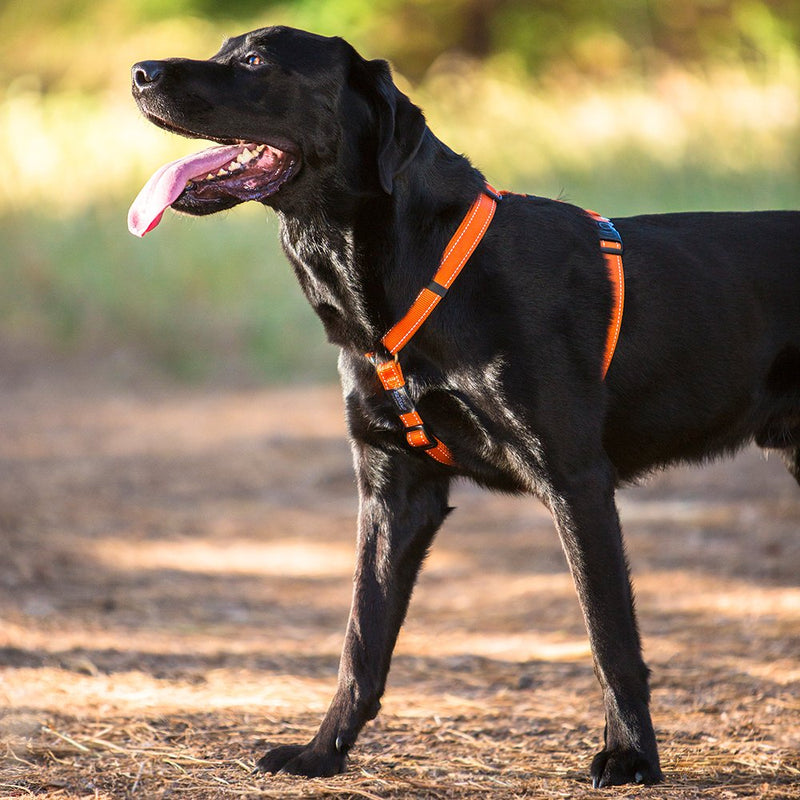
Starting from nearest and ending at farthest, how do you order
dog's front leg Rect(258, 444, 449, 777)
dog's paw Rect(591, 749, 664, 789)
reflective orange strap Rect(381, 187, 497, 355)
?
dog's paw Rect(591, 749, 664, 789), reflective orange strap Rect(381, 187, 497, 355), dog's front leg Rect(258, 444, 449, 777)

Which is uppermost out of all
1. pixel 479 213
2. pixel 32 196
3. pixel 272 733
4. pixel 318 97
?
pixel 32 196

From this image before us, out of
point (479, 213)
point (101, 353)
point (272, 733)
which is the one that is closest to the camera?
point (479, 213)

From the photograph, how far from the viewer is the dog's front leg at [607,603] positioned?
2867 mm

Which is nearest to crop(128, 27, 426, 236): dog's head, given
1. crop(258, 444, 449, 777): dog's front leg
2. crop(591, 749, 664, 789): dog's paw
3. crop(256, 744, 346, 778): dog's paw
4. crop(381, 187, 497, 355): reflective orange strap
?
crop(381, 187, 497, 355): reflective orange strap

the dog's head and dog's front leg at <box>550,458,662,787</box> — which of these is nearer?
dog's front leg at <box>550,458,662,787</box>

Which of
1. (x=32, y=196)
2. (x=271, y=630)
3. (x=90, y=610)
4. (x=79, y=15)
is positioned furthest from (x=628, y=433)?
(x=79, y=15)

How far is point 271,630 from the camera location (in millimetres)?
4301

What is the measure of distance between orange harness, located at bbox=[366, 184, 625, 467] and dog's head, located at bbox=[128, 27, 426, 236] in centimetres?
22

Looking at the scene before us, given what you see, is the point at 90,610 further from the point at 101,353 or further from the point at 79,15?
the point at 79,15

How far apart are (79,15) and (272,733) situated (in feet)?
65.5

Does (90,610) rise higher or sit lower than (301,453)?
lower

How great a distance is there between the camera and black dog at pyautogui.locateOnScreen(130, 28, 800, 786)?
9.48ft

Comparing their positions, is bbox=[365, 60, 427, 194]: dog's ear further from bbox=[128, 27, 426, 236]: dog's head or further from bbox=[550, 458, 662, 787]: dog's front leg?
bbox=[550, 458, 662, 787]: dog's front leg

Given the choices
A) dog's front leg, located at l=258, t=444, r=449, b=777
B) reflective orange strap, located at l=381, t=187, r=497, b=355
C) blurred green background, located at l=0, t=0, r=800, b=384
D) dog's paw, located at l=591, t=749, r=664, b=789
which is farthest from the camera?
blurred green background, located at l=0, t=0, r=800, b=384
